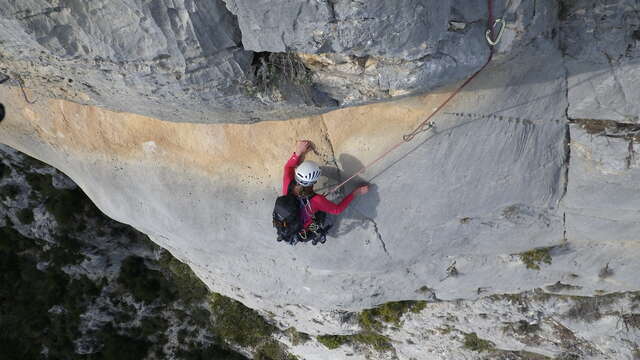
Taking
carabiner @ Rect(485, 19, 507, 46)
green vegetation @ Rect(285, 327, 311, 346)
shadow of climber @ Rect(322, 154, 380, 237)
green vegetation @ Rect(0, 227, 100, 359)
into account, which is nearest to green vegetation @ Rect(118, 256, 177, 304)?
green vegetation @ Rect(0, 227, 100, 359)

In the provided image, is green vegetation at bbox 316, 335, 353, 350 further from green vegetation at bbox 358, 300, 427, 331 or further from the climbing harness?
the climbing harness

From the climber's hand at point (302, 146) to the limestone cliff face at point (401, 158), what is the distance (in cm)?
16

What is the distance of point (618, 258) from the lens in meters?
6.67

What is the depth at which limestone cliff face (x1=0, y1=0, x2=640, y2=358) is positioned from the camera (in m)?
A: 4.19

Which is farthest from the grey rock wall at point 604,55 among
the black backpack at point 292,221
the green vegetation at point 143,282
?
the green vegetation at point 143,282

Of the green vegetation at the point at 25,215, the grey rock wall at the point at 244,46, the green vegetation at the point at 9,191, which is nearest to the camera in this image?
the grey rock wall at the point at 244,46

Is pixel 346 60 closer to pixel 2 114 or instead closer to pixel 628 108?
pixel 628 108

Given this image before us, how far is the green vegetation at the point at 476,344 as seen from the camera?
9125 mm

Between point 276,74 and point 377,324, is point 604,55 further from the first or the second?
point 377,324

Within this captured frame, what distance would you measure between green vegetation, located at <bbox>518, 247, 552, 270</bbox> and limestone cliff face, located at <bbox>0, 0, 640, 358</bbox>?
0.10 ft

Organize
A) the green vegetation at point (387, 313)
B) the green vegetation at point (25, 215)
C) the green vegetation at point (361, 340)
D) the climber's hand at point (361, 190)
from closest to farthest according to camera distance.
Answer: the climber's hand at point (361, 190)
the green vegetation at point (387, 313)
the green vegetation at point (361, 340)
the green vegetation at point (25, 215)

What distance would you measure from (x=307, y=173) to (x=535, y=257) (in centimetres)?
426

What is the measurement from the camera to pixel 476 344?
9.25m

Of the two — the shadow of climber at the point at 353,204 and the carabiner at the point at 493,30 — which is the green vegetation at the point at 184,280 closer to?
the shadow of climber at the point at 353,204
